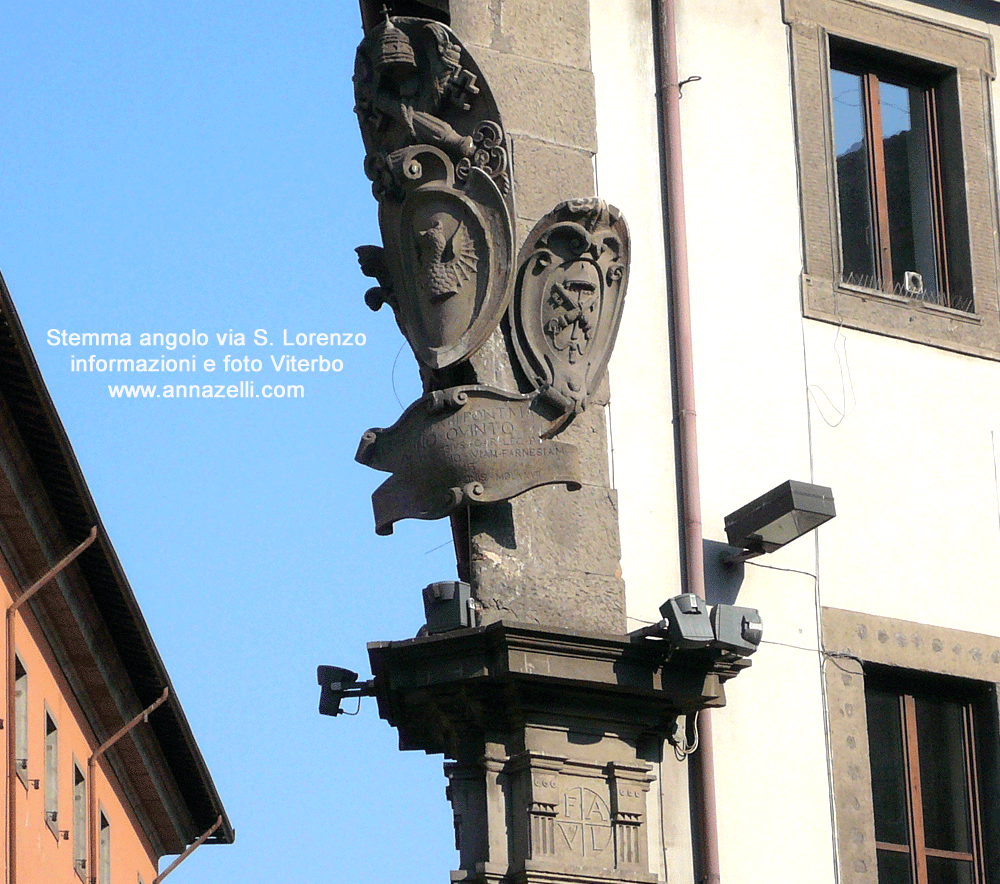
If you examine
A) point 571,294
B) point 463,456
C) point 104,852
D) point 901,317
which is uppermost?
point 104,852

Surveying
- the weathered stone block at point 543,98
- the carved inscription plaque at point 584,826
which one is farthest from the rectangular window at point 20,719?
the carved inscription plaque at point 584,826

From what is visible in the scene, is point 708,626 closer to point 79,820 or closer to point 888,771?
point 888,771

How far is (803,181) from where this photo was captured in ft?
41.7

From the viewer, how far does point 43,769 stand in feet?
84.4

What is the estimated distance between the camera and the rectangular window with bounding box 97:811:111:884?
97.1 feet

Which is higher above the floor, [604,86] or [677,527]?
[604,86]

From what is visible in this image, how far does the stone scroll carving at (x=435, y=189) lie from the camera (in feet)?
37.1

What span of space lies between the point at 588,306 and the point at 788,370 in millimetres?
1338

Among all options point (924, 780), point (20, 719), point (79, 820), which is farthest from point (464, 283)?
point (79, 820)

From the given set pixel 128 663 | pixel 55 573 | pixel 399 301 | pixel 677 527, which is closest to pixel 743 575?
pixel 677 527

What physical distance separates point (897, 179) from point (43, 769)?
14622 millimetres

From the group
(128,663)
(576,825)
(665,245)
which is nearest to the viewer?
(576,825)

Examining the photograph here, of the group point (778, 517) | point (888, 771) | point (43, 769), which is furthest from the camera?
point (43, 769)

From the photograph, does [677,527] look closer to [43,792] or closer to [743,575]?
[743,575]
